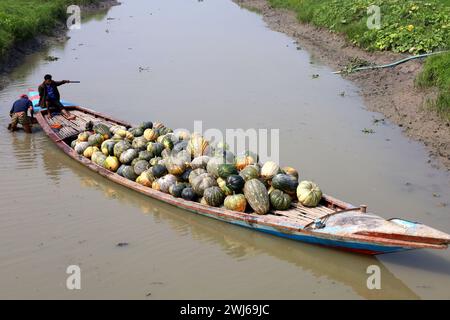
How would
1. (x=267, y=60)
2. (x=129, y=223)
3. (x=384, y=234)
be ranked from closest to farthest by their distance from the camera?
1. (x=384, y=234)
2. (x=129, y=223)
3. (x=267, y=60)

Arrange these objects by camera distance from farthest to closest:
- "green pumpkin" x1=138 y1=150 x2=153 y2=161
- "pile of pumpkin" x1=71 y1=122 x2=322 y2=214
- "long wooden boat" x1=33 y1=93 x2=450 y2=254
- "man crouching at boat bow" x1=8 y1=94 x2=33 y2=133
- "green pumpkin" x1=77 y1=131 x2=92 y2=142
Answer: "man crouching at boat bow" x1=8 y1=94 x2=33 y2=133 < "green pumpkin" x1=77 y1=131 x2=92 y2=142 < "green pumpkin" x1=138 y1=150 x2=153 y2=161 < "pile of pumpkin" x1=71 y1=122 x2=322 y2=214 < "long wooden boat" x1=33 y1=93 x2=450 y2=254

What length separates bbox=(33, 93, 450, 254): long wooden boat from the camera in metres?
6.95

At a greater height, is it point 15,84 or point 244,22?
point 244,22

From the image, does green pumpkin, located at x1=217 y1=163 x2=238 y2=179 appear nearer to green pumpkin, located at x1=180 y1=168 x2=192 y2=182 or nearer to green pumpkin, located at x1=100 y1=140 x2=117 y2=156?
green pumpkin, located at x1=180 y1=168 x2=192 y2=182

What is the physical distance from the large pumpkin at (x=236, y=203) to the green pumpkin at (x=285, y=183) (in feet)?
1.97

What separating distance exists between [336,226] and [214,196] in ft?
7.18

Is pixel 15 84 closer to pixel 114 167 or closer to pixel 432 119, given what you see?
pixel 114 167

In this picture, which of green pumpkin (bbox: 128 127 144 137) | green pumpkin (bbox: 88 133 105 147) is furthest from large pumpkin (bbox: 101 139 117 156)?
green pumpkin (bbox: 128 127 144 137)

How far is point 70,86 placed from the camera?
56.5 feet

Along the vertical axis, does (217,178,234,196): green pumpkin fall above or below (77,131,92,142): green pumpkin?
below

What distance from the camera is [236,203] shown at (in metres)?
8.48

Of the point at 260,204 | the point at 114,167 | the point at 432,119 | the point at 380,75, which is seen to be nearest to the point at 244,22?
the point at 380,75

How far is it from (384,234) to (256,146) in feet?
18.2

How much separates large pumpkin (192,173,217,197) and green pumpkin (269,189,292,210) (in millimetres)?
1124
